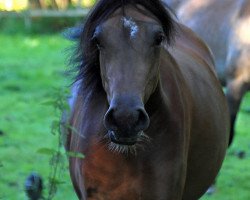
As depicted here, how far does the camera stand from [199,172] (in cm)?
352

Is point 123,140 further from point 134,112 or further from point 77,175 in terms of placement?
point 77,175

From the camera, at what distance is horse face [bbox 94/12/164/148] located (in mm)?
2529

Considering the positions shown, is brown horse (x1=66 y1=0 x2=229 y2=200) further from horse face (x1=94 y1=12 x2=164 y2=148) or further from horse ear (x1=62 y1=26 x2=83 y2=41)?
horse ear (x1=62 y1=26 x2=83 y2=41)

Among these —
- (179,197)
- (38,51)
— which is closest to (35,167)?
(179,197)

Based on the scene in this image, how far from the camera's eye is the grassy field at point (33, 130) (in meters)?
5.49

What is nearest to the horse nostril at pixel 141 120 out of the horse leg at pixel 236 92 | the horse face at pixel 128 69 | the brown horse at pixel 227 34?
the horse face at pixel 128 69

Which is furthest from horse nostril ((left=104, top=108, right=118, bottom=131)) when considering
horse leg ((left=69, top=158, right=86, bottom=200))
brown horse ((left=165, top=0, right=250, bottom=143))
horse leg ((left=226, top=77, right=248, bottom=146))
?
horse leg ((left=226, top=77, right=248, bottom=146))

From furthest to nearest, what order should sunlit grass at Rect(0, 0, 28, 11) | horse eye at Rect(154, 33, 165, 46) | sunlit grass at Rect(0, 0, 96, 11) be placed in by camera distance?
sunlit grass at Rect(0, 0, 28, 11) → sunlit grass at Rect(0, 0, 96, 11) → horse eye at Rect(154, 33, 165, 46)

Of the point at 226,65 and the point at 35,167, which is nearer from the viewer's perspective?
the point at 35,167

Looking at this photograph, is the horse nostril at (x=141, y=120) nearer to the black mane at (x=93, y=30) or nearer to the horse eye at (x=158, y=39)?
the horse eye at (x=158, y=39)

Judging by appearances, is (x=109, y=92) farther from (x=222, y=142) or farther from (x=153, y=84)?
(x=222, y=142)

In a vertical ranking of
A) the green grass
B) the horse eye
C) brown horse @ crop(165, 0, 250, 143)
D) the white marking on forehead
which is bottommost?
the green grass

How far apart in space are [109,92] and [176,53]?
3.88 feet

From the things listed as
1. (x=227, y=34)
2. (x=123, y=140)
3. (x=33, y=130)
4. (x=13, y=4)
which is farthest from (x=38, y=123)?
(x=13, y=4)
